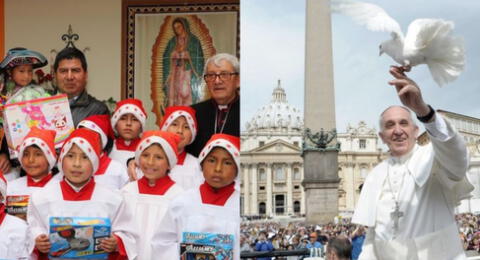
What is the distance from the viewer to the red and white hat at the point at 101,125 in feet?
11.8

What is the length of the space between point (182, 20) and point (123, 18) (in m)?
0.35

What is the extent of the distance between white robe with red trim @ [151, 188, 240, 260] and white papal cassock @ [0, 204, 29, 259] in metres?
0.67

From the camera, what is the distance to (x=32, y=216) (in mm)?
3424

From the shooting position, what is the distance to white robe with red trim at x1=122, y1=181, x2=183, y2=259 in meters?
3.42

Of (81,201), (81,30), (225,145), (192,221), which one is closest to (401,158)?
(225,145)

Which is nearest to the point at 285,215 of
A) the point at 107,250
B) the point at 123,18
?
the point at 107,250

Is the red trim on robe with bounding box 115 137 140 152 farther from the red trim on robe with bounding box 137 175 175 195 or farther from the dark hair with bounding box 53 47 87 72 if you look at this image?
the dark hair with bounding box 53 47 87 72

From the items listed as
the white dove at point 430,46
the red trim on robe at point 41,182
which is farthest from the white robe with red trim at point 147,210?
the white dove at point 430,46

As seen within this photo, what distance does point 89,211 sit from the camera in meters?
3.36

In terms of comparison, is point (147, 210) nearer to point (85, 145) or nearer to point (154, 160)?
point (154, 160)

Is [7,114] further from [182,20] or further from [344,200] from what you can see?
[344,200]

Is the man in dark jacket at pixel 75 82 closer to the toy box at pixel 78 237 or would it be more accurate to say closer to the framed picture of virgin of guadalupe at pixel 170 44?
the framed picture of virgin of guadalupe at pixel 170 44

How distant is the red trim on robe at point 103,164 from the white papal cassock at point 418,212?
160 cm

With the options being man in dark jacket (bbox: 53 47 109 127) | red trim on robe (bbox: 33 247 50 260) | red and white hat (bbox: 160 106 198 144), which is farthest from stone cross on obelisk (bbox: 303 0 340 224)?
red trim on robe (bbox: 33 247 50 260)
